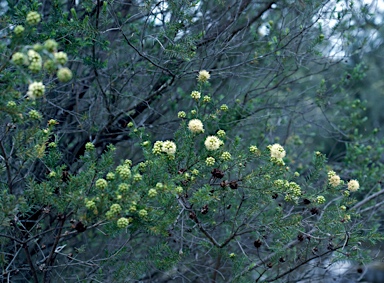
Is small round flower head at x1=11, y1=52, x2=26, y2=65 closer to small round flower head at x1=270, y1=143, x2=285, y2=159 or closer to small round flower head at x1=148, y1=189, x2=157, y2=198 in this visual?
small round flower head at x1=148, y1=189, x2=157, y2=198

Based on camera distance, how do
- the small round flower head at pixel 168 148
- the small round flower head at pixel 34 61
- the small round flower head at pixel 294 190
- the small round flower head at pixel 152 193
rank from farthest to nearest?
the small round flower head at pixel 294 190
the small round flower head at pixel 168 148
the small round flower head at pixel 152 193
the small round flower head at pixel 34 61

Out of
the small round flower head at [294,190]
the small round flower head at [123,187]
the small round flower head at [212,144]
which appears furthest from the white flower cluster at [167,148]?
the small round flower head at [294,190]

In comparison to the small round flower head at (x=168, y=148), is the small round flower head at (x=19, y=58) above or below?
above

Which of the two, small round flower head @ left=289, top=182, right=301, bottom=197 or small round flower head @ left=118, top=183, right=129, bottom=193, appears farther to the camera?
small round flower head @ left=289, top=182, right=301, bottom=197

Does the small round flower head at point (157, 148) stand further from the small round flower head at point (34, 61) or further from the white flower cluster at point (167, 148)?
the small round flower head at point (34, 61)

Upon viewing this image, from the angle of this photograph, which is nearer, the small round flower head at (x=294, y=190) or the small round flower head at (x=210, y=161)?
the small round flower head at (x=210, y=161)

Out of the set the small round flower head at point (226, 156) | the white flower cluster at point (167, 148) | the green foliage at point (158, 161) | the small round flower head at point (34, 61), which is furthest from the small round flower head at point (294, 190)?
the small round flower head at point (34, 61)

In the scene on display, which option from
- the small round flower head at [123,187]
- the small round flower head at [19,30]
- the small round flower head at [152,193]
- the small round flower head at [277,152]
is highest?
the small round flower head at [19,30]

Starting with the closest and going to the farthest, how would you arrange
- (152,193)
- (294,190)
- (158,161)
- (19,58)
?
(19,58), (152,193), (158,161), (294,190)

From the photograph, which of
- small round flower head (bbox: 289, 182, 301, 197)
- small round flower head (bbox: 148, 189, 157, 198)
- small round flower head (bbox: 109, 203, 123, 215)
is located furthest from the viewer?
small round flower head (bbox: 289, 182, 301, 197)

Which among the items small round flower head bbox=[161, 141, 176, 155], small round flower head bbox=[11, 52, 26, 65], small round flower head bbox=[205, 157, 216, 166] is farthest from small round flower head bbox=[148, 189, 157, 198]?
small round flower head bbox=[11, 52, 26, 65]

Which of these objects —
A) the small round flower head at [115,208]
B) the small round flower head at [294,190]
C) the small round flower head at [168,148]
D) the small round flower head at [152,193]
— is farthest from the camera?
the small round flower head at [294,190]

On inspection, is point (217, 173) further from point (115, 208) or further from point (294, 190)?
point (115, 208)

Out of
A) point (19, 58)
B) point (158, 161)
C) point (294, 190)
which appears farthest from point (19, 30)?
point (294, 190)
